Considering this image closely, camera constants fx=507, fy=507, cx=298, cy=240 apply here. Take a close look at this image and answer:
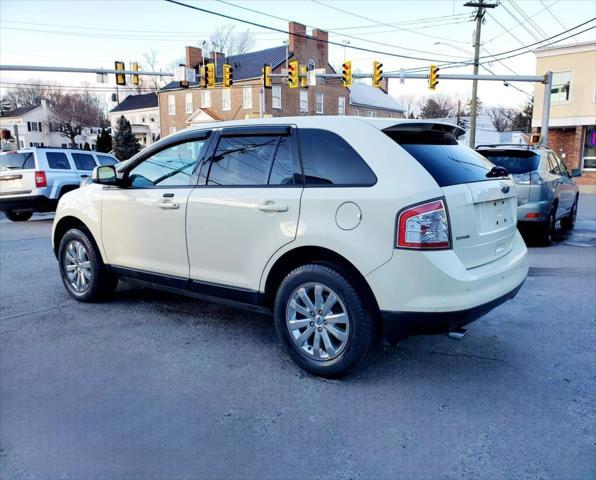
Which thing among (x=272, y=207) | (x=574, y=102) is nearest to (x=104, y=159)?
(x=272, y=207)

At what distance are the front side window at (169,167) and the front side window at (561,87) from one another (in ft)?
90.9

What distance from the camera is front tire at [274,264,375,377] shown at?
10.9ft

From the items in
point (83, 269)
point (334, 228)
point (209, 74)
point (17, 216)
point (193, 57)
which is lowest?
point (17, 216)

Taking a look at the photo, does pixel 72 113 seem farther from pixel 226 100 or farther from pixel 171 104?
pixel 226 100

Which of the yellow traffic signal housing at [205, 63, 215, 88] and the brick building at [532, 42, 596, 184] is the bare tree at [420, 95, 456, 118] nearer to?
the brick building at [532, 42, 596, 184]

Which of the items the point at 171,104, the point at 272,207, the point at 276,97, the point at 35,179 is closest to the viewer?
the point at 272,207

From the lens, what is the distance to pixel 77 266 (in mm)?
5352

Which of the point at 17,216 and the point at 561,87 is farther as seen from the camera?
the point at 561,87

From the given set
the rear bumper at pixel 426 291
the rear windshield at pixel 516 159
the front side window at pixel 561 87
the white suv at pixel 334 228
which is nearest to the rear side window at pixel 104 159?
the rear windshield at pixel 516 159

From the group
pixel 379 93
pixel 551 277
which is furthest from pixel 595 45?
pixel 379 93

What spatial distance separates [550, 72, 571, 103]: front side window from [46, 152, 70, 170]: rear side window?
24.8m

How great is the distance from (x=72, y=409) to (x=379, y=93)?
204ft

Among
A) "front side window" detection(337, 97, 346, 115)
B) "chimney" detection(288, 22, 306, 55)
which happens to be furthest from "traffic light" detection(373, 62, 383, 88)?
"front side window" detection(337, 97, 346, 115)

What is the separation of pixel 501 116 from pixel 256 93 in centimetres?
5916
